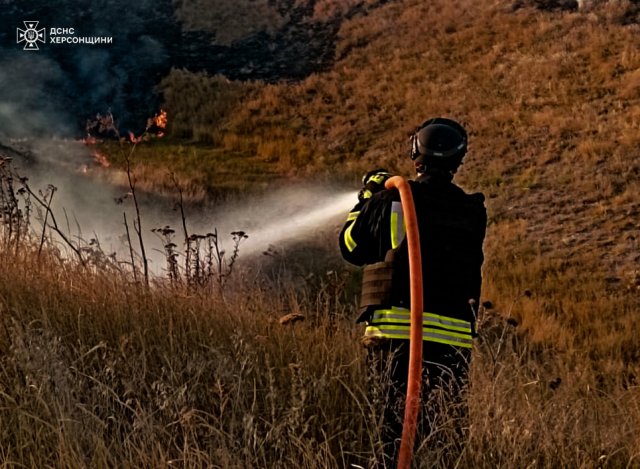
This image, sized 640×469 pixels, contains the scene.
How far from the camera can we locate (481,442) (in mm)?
3408

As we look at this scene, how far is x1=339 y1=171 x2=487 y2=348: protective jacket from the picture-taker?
142 inches

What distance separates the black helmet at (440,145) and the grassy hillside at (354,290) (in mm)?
910

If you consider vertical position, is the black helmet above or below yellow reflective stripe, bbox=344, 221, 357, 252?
above

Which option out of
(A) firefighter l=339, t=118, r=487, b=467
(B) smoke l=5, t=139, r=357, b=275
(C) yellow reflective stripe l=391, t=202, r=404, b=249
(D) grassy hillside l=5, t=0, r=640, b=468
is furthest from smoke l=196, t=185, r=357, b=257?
(C) yellow reflective stripe l=391, t=202, r=404, b=249

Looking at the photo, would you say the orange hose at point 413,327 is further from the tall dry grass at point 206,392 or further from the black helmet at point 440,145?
the black helmet at point 440,145

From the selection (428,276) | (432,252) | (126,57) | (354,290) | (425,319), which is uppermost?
(126,57)

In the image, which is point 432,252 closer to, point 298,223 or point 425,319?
point 425,319

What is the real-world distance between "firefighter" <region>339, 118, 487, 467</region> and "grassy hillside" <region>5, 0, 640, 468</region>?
0.19 m

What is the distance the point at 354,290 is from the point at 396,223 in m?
7.76

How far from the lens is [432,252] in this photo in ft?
12.0

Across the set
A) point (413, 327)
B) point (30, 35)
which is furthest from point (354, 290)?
point (30, 35)

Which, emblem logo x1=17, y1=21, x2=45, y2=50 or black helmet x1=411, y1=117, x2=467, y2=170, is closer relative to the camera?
black helmet x1=411, y1=117, x2=467, y2=170

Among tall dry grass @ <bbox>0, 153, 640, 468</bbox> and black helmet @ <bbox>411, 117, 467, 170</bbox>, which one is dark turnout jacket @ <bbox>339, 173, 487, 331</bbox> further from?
tall dry grass @ <bbox>0, 153, 640, 468</bbox>

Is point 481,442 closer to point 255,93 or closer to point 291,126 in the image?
point 291,126
